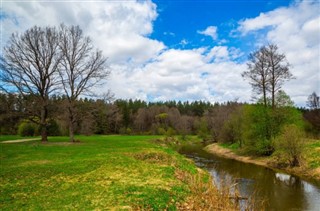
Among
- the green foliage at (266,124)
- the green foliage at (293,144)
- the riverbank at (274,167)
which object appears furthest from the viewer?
the green foliage at (266,124)

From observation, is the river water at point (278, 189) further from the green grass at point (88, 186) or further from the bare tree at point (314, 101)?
the bare tree at point (314, 101)

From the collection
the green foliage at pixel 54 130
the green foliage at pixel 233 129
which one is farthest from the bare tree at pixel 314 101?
the green foliage at pixel 54 130

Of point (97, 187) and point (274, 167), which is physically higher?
point (97, 187)

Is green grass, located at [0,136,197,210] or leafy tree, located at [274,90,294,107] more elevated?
leafy tree, located at [274,90,294,107]

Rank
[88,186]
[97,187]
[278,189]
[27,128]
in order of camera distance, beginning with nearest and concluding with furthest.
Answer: [97,187], [88,186], [278,189], [27,128]

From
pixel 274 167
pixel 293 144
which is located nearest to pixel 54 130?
pixel 274 167

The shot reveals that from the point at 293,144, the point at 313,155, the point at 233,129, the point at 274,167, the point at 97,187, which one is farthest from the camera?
the point at 233,129

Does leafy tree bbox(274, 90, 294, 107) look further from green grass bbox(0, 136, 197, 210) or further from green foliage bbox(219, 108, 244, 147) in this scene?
green grass bbox(0, 136, 197, 210)

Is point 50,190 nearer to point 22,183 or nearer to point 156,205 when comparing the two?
point 22,183

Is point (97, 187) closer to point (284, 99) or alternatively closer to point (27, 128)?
point (284, 99)

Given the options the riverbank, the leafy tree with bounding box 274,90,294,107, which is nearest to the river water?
the riverbank

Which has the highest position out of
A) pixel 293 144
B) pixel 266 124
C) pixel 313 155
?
pixel 266 124

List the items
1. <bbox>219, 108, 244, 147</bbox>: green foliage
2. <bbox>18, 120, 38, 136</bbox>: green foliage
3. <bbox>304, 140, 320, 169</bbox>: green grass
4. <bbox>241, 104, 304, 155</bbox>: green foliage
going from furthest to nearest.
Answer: <bbox>18, 120, 38, 136</bbox>: green foliage → <bbox>219, 108, 244, 147</bbox>: green foliage → <bbox>241, 104, 304, 155</bbox>: green foliage → <bbox>304, 140, 320, 169</bbox>: green grass

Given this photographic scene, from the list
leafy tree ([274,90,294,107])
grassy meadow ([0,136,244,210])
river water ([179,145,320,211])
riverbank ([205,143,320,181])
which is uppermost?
leafy tree ([274,90,294,107])
